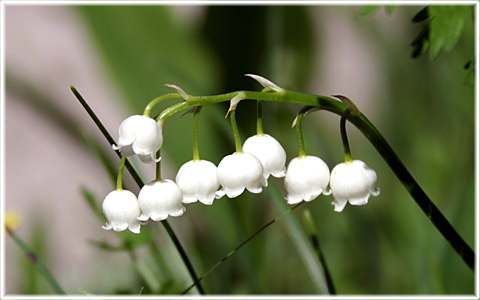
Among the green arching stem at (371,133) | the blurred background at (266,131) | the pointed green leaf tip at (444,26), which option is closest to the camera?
the green arching stem at (371,133)

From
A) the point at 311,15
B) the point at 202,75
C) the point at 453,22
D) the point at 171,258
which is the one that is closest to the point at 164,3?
the point at 202,75

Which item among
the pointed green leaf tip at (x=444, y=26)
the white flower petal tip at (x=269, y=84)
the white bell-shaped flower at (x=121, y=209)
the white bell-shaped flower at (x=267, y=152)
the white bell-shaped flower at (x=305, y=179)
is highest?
the pointed green leaf tip at (x=444, y=26)

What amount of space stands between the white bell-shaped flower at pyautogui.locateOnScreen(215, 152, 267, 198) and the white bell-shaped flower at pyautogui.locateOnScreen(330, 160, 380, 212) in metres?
0.09

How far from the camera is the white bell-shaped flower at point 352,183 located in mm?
701

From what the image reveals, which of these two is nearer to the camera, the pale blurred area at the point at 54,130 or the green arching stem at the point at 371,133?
the green arching stem at the point at 371,133

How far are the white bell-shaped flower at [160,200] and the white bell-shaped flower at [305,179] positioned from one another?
5.0 inches

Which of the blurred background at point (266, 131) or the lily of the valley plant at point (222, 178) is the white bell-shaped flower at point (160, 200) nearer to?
the lily of the valley plant at point (222, 178)

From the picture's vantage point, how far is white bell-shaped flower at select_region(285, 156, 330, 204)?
695 millimetres

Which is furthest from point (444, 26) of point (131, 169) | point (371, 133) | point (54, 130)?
point (54, 130)

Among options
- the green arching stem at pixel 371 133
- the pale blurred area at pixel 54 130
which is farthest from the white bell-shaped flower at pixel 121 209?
the pale blurred area at pixel 54 130

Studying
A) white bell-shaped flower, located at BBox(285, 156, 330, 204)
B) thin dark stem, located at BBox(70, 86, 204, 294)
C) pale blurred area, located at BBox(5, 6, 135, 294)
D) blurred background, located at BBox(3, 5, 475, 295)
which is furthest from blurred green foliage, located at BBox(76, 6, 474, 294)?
white bell-shaped flower, located at BBox(285, 156, 330, 204)

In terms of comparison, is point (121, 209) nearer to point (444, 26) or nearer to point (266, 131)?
point (444, 26)

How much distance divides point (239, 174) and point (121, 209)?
14cm

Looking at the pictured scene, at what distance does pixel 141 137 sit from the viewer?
24.1 inches
